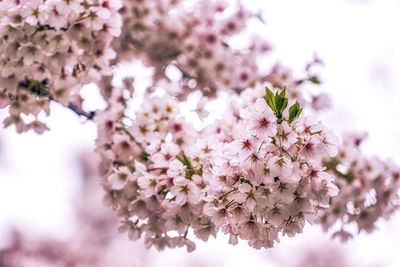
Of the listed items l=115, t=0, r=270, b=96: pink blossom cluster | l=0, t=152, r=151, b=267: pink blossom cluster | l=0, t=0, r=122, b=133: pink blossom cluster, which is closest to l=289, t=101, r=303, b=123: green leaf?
l=0, t=0, r=122, b=133: pink blossom cluster

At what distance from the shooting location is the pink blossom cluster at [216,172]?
198cm

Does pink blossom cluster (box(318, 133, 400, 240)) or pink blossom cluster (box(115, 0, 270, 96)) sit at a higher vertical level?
pink blossom cluster (box(115, 0, 270, 96))

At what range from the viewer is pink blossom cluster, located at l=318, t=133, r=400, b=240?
133 inches

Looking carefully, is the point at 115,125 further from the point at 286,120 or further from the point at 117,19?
the point at 286,120

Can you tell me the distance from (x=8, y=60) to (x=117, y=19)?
0.63 meters

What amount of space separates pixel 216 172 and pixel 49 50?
3.78 feet

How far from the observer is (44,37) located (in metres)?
2.58

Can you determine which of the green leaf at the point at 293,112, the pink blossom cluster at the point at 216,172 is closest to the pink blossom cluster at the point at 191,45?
the pink blossom cluster at the point at 216,172

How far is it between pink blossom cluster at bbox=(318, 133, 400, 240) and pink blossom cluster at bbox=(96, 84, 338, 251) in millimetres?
906

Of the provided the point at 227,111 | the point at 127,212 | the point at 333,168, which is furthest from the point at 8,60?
the point at 333,168

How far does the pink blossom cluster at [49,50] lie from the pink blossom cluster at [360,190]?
1641 mm

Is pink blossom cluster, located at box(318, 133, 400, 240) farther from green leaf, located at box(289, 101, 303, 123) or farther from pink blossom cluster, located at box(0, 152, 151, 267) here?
pink blossom cluster, located at box(0, 152, 151, 267)

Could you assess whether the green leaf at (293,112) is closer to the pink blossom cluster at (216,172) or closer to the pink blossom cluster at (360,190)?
the pink blossom cluster at (216,172)

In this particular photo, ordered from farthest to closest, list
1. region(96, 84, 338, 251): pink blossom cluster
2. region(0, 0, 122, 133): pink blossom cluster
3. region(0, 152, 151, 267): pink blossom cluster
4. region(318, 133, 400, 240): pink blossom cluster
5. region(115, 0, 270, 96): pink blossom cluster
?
region(0, 152, 151, 267): pink blossom cluster, region(115, 0, 270, 96): pink blossom cluster, region(318, 133, 400, 240): pink blossom cluster, region(0, 0, 122, 133): pink blossom cluster, region(96, 84, 338, 251): pink blossom cluster
